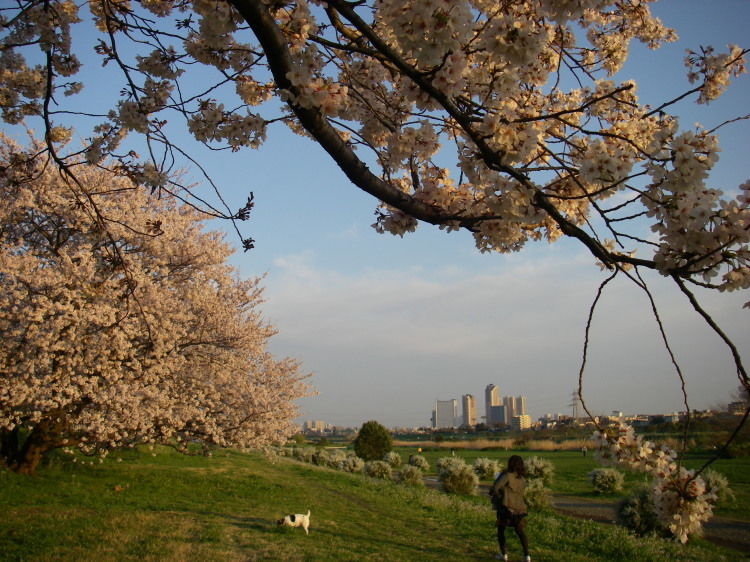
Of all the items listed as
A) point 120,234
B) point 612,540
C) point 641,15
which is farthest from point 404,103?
point 120,234

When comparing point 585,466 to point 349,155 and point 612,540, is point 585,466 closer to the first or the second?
point 612,540

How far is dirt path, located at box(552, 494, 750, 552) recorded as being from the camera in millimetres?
9867

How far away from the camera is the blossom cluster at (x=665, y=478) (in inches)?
90.5

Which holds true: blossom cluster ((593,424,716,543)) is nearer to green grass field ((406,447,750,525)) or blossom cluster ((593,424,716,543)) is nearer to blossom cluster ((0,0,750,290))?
blossom cluster ((0,0,750,290))

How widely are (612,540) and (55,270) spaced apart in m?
11.4

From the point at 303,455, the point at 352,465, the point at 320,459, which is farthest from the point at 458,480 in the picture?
the point at 303,455

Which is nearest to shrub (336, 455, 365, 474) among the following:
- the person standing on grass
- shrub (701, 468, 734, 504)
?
shrub (701, 468, 734, 504)

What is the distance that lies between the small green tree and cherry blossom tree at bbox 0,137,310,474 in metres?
15.0

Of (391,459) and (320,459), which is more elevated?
(391,459)

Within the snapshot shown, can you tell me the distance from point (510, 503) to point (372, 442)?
2270 centimetres

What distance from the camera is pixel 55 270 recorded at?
9891mm

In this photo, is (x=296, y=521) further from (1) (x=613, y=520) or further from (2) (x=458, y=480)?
(2) (x=458, y=480)

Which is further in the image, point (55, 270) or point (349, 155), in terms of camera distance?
point (55, 270)

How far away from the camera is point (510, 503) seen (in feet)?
24.8
